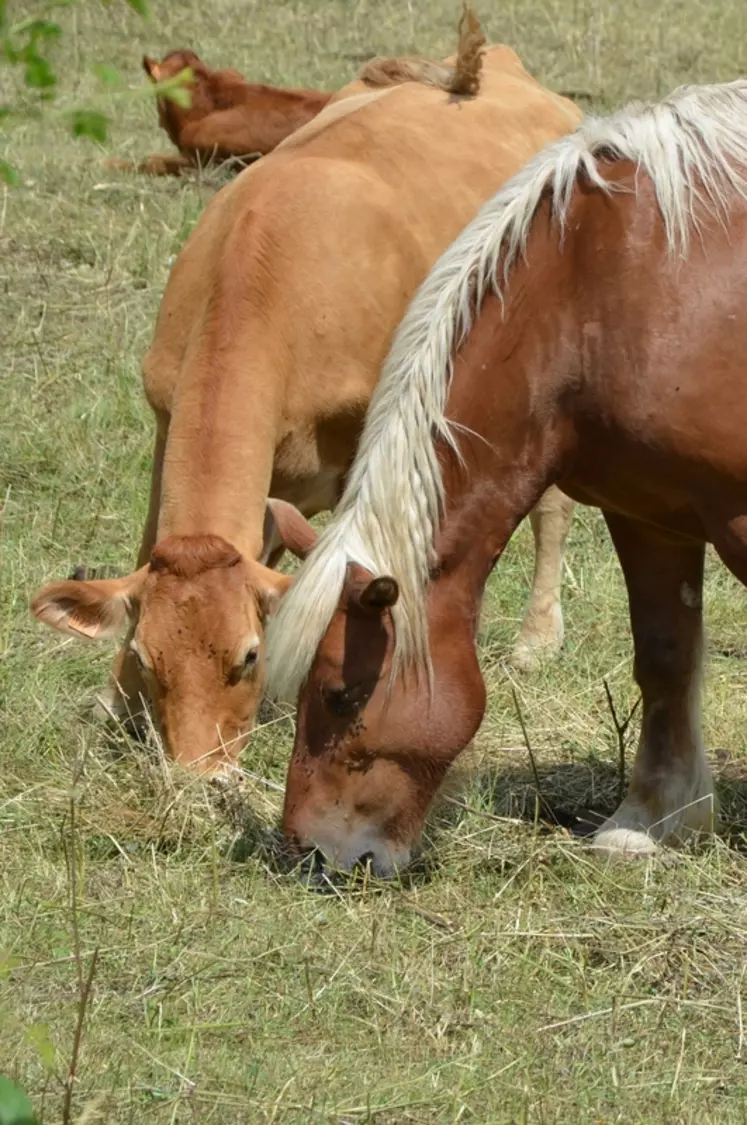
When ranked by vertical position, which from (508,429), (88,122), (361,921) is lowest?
(361,921)

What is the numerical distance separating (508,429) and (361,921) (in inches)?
47.4

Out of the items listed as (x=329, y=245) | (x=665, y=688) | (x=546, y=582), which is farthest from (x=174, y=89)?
(x=546, y=582)

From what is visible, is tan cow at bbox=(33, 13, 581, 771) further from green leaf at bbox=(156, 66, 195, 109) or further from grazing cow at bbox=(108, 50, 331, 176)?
grazing cow at bbox=(108, 50, 331, 176)

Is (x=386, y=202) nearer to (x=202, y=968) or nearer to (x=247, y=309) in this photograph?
(x=247, y=309)

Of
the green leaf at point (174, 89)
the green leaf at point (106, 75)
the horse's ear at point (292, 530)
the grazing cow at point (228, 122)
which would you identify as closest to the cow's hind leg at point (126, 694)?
the horse's ear at point (292, 530)

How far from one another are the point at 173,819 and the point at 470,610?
1.04 m

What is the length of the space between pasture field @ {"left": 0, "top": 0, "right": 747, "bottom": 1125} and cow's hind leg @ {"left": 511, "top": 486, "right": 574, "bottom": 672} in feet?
0.32

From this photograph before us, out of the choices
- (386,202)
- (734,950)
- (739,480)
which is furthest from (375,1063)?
(386,202)

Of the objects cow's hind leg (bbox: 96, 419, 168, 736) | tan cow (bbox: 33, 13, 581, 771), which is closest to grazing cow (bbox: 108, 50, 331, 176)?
tan cow (bbox: 33, 13, 581, 771)

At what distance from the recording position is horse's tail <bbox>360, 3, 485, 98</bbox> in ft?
22.0

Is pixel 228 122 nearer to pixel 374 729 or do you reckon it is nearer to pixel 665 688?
pixel 665 688

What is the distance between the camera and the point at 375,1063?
3.43m

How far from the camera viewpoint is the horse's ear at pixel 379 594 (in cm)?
376

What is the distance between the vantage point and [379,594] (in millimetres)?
3795
